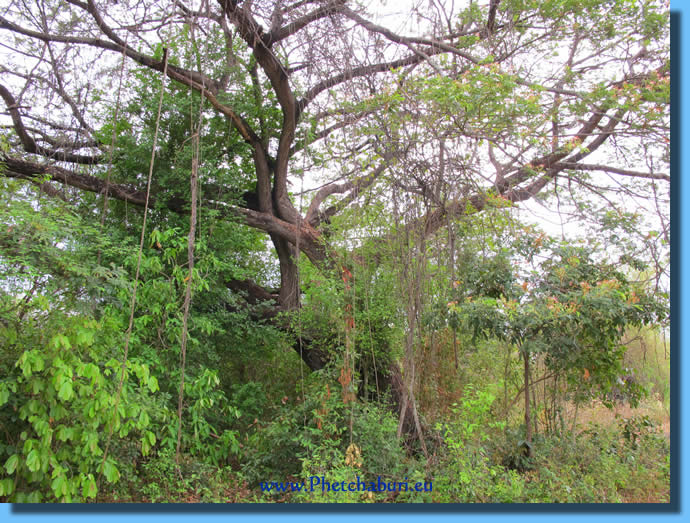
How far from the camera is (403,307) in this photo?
315 cm

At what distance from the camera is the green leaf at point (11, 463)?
6.84 feet

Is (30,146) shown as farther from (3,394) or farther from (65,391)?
(65,391)

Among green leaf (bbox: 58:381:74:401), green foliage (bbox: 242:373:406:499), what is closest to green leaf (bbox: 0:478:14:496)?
green leaf (bbox: 58:381:74:401)

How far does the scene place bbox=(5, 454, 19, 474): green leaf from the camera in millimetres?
2086

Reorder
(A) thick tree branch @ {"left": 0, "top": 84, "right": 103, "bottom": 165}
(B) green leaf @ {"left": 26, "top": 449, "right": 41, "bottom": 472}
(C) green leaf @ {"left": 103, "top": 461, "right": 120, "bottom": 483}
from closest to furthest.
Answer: (B) green leaf @ {"left": 26, "top": 449, "right": 41, "bottom": 472}
(C) green leaf @ {"left": 103, "top": 461, "right": 120, "bottom": 483}
(A) thick tree branch @ {"left": 0, "top": 84, "right": 103, "bottom": 165}

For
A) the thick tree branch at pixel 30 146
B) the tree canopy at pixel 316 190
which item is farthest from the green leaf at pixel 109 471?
the thick tree branch at pixel 30 146

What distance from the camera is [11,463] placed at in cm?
211

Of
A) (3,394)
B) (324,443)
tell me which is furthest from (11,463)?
(324,443)

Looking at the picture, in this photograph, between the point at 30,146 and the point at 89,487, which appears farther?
the point at 30,146

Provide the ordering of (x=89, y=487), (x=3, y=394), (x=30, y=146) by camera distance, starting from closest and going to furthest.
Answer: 1. (x=3, y=394)
2. (x=89, y=487)
3. (x=30, y=146)

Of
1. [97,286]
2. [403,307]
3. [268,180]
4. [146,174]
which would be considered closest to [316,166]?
[268,180]

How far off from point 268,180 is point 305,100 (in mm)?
924

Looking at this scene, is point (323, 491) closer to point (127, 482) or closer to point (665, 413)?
point (127, 482)

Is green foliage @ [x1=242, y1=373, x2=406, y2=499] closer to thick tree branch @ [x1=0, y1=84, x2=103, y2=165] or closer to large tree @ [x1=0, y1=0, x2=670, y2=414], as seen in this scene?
large tree @ [x1=0, y1=0, x2=670, y2=414]
